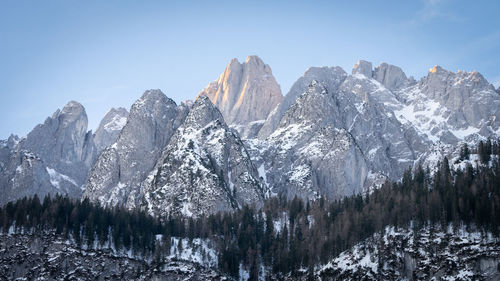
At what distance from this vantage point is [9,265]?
621 ft

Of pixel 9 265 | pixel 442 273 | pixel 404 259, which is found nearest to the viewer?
pixel 442 273

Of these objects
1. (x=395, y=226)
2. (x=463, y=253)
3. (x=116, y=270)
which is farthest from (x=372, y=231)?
(x=116, y=270)

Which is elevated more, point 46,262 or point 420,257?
point 46,262

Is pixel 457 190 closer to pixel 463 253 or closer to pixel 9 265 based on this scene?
pixel 463 253

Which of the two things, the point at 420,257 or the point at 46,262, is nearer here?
the point at 420,257

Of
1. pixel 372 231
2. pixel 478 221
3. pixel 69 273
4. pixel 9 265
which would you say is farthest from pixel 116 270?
pixel 478 221

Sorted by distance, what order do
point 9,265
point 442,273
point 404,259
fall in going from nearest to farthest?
point 442,273
point 404,259
point 9,265

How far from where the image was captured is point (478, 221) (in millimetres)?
175750

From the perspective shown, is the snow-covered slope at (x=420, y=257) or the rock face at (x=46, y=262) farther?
the rock face at (x=46, y=262)

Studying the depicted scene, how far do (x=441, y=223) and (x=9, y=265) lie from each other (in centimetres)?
11967

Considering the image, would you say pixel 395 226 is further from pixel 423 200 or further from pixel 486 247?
pixel 486 247

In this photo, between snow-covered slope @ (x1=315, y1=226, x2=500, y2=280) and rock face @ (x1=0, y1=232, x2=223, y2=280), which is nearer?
snow-covered slope @ (x1=315, y1=226, x2=500, y2=280)

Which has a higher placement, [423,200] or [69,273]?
[423,200]

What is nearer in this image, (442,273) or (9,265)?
(442,273)
